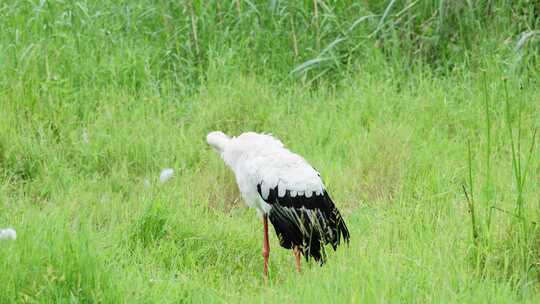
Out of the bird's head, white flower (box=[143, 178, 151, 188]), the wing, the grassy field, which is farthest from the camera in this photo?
white flower (box=[143, 178, 151, 188])

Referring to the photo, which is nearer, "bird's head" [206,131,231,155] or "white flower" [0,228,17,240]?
"white flower" [0,228,17,240]

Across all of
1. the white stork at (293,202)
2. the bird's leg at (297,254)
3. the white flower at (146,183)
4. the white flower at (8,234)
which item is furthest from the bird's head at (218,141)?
the white flower at (8,234)

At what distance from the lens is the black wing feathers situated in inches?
170

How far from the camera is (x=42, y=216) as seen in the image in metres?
4.20

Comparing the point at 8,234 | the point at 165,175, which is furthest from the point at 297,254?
the point at 8,234

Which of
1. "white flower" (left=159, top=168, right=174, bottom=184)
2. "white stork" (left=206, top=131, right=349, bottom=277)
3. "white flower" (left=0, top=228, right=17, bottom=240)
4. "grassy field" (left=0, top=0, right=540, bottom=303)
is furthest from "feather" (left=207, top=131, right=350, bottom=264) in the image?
"white flower" (left=0, top=228, right=17, bottom=240)

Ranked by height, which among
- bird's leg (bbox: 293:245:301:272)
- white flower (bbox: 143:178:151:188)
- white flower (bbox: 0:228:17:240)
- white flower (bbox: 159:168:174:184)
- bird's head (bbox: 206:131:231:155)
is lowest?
bird's leg (bbox: 293:245:301:272)

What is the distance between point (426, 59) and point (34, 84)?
2.40 m

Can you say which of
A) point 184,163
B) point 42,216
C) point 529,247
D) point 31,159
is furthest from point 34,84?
point 529,247

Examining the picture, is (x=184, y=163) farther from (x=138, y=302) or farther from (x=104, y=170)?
(x=138, y=302)

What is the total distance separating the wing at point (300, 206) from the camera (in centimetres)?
431

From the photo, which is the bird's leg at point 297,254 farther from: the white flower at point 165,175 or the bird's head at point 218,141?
the white flower at point 165,175

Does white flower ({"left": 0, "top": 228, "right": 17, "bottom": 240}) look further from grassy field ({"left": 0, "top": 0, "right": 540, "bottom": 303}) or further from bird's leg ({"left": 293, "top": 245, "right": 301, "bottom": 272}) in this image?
bird's leg ({"left": 293, "top": 245, "right": 301, "bottom": 272})

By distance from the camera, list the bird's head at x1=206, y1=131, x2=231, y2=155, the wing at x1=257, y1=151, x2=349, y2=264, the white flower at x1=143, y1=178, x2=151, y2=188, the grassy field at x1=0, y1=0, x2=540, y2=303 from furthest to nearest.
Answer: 1. the white flower at x1=143, y1=178, x2=151, y2=188
2. the bird's head at x1=206, y1=131, x2=231, y2=155
3. the wing at x1=257, y1=151, x2=349, y2=264
4. the grassy field at x1=0, y1=0, x2=540, y2=303
